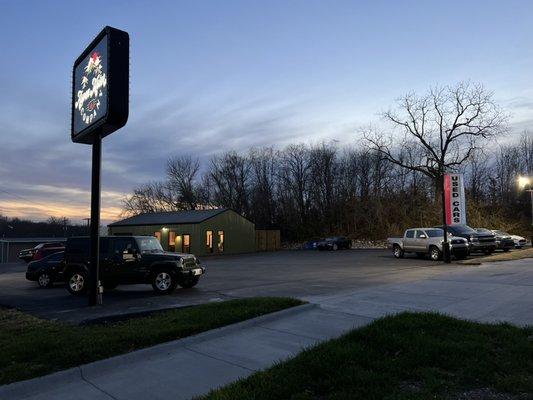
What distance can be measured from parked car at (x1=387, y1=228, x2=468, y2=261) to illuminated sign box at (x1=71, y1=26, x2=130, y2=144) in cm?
2113

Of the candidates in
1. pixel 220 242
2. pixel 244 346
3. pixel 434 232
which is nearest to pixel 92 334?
pixel 244 346

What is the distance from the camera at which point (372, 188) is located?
6812 cm

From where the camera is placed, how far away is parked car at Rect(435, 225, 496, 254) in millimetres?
29156

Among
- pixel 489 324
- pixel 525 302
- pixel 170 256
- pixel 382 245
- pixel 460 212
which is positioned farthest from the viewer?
pixel 382 245

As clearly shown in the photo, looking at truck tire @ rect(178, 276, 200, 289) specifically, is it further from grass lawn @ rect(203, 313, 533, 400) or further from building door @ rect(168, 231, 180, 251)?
building door @ rect(168, 231, 180, 251)

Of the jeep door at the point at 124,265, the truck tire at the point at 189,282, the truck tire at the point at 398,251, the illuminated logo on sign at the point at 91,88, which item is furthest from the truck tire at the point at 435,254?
the illuminated logo on sign at the point at 91,88

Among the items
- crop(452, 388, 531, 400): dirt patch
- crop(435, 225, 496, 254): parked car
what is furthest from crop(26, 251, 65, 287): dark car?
crop(435, 225, 496, 254): parked car

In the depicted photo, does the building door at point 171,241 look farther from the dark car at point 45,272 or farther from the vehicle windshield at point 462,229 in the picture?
the dark car at point 45,272

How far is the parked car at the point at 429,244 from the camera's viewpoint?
2683 centimetres

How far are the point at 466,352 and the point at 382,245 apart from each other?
48299 millimetres

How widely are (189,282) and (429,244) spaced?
17.2m

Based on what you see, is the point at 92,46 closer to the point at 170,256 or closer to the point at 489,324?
the point at 170,256

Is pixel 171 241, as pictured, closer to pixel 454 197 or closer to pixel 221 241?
pixel 221 241

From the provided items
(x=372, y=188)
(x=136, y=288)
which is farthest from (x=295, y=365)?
(x=372, y=188)
